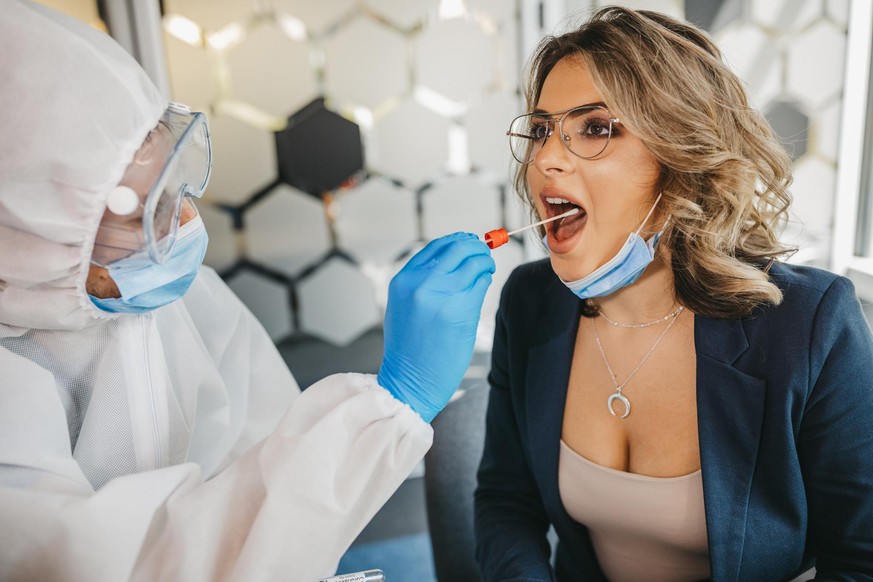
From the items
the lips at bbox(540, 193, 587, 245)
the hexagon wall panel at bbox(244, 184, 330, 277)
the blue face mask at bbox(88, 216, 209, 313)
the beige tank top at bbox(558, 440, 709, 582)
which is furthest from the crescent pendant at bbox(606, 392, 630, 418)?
the hexagon wall panel at bbox(244, 184, 330, 277)

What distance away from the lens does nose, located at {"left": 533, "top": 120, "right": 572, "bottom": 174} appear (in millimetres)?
1072

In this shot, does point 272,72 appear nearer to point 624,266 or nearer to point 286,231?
point 286,231

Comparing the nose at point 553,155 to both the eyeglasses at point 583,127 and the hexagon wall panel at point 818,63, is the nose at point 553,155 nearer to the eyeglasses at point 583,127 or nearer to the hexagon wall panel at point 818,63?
the eyeglasses at point 583,127

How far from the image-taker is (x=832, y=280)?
1053mm

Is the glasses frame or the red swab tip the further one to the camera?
the red swab tip

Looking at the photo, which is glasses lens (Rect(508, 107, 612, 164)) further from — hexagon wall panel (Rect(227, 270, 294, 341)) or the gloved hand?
hexagon wall panel (Rect(227, 270, 294, 341))

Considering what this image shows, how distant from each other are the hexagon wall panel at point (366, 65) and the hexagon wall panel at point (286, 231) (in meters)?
0.33

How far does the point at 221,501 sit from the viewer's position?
0.80 metres

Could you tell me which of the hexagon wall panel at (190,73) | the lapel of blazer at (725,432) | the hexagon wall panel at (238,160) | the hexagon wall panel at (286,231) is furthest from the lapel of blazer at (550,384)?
the hexagon wall panel at (190,73)

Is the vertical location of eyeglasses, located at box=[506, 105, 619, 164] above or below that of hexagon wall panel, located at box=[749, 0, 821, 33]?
below

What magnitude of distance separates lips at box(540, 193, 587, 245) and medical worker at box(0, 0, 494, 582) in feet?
0.73

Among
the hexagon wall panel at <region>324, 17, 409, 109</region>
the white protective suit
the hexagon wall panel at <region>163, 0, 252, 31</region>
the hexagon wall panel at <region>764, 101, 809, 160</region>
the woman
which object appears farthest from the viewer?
the hexagon wall panel at <region>764, 101, 809, 160</region>

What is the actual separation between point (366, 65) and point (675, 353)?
122 centimetres

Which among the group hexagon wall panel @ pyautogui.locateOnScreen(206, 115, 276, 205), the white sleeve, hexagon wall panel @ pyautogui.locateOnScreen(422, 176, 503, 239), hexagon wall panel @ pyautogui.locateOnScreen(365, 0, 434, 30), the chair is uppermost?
hexagon wall panel @ pyautogui.locateOnScreen(365, 0, 434, 30)
